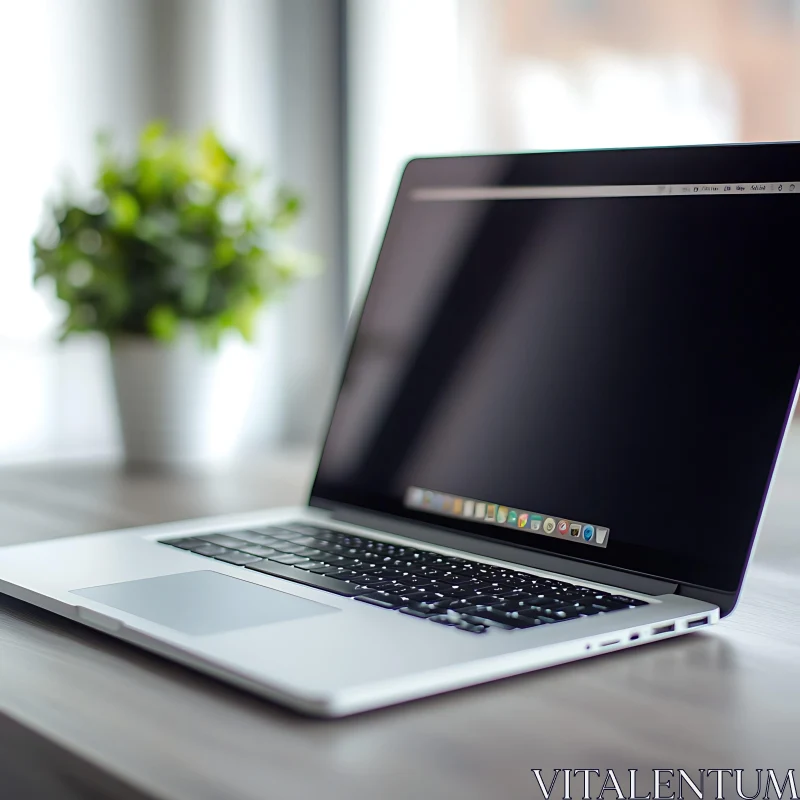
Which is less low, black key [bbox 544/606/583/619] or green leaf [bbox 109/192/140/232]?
green leaf [bbox 109/192/140/232]

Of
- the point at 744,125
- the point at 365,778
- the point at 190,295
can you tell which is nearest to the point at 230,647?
the point at 365,778

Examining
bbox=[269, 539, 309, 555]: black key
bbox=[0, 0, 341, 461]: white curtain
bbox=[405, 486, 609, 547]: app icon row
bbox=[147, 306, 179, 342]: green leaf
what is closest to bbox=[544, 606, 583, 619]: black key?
bbox=[405, 486, 609, 547]: app icon row

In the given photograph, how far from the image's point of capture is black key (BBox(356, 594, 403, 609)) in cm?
61

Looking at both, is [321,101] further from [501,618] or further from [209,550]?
[501,618]

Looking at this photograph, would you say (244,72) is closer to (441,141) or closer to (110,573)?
(441,141)

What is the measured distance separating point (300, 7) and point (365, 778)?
1.76 meters

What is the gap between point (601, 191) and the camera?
0.80 metres

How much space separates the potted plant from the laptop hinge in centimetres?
54

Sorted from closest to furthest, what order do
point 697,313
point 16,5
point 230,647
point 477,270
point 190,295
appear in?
point 230,647 → point 697,313 → point 477,270 → point 190,295 → point 16,5

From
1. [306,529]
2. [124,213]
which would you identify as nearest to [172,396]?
[124,213]

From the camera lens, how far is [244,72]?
1935mm

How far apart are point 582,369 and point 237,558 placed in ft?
0.91

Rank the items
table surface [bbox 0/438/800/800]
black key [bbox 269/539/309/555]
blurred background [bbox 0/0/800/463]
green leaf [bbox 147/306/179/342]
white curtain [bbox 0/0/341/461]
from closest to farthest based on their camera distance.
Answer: table surface [bbox 0/438/800/800] < black key [bbox 269/539/309/555] < green leaf [bbox 147/306/179/342] < blurred background [bbox 0/0/800/463] < white curtain [bbox 0/0/341/461]

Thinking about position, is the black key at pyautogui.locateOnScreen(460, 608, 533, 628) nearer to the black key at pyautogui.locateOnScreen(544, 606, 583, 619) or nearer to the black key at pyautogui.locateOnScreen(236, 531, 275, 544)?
the black key at pyautogui.locateOnScreen(544, 606, 583, 619)
